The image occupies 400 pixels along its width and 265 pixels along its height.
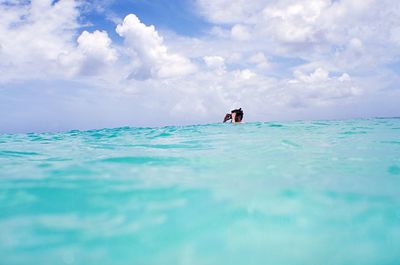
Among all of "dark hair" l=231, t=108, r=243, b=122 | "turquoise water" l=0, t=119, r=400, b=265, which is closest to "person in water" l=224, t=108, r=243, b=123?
"dark hair" l=231, t=108, r=243, b=122

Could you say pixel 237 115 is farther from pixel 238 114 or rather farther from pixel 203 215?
pixel 203 215

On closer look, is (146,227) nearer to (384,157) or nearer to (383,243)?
(383,243)

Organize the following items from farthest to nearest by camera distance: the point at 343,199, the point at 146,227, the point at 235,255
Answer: the point at 343,199
the point at 146,227
the point at 235,255

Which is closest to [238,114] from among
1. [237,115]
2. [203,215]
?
[237,115]

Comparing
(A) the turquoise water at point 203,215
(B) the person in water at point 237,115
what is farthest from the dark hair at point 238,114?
(A) the turquoise water at point 203,215

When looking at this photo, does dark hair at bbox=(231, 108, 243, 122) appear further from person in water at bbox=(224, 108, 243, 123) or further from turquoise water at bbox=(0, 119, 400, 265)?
turquoise water at bbox=(0, 119, 400, 265)

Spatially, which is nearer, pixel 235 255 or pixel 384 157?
pixel 235 255

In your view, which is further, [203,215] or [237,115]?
[237,115]

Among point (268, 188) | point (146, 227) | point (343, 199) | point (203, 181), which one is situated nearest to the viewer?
point (146, 227)

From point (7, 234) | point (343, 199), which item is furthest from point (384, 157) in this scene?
point (7, 234)

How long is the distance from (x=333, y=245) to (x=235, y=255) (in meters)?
0.97

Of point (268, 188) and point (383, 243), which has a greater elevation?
point (268, 188)

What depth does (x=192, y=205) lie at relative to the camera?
355cm

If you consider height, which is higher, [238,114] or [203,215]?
[238,114]
